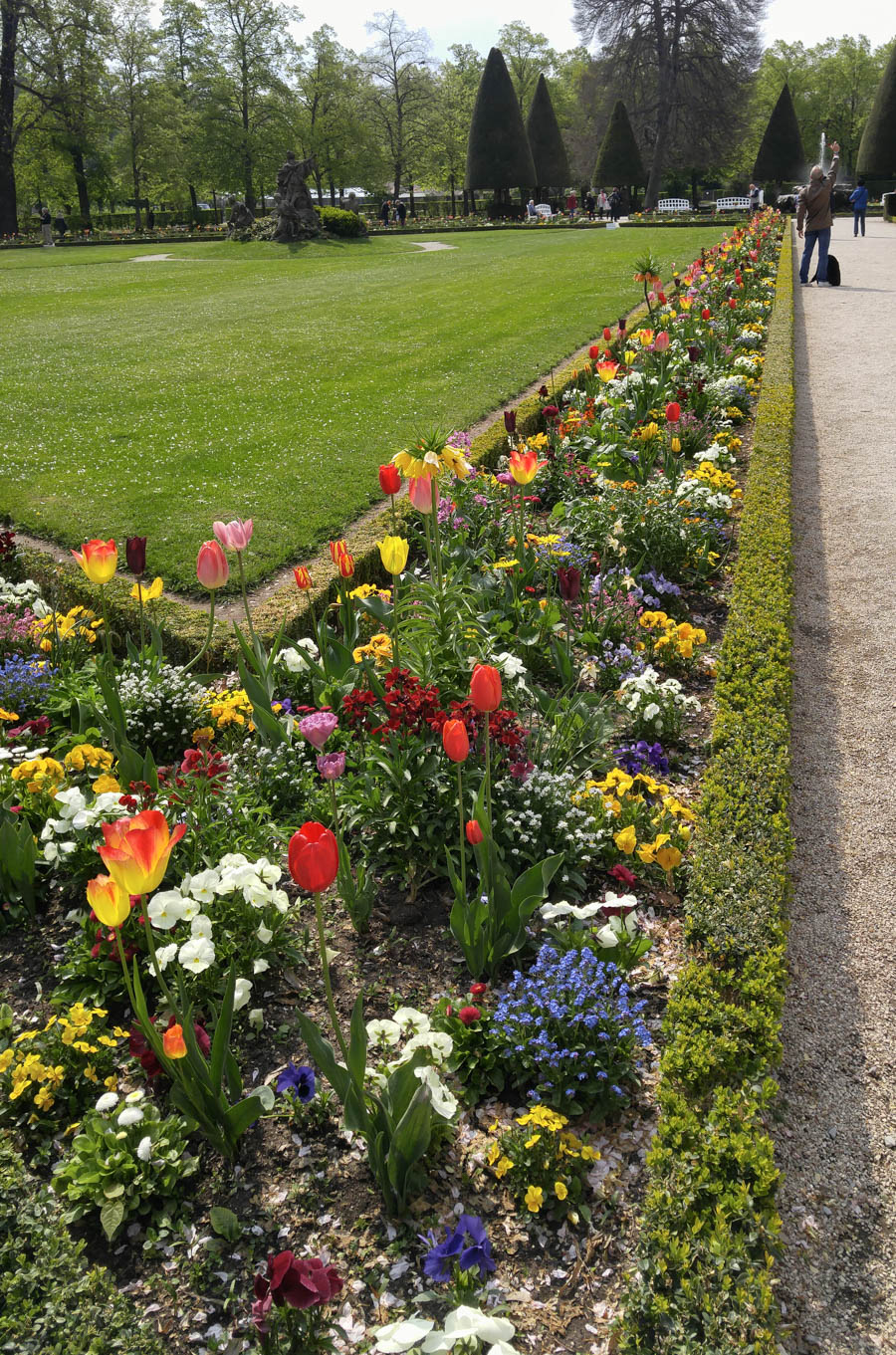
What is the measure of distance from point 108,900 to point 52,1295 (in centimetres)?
78

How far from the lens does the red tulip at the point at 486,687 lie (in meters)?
2.13

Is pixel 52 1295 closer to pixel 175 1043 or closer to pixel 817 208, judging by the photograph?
pixel 175 1043

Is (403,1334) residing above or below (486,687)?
below

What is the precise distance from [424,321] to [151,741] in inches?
439

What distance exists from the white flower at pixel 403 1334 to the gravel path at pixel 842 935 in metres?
0.77

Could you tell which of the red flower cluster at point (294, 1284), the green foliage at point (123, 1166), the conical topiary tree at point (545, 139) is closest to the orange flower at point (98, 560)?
the green foliage at point (123, 1166)

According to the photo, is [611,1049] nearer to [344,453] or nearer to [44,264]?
[344,453]

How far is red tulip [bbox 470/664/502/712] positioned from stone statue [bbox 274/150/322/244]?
98.4 ft

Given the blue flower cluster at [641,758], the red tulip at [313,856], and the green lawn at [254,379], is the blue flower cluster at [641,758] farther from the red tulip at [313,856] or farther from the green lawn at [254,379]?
the green lawn at [254,379]

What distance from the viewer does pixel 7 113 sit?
3509 centimetres

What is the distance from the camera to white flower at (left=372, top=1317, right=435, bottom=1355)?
1573mm

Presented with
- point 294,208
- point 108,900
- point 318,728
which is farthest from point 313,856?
point 294,208

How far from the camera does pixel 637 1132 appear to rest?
2252 millimetres

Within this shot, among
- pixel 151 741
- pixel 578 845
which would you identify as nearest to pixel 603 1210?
pixel 578 845
